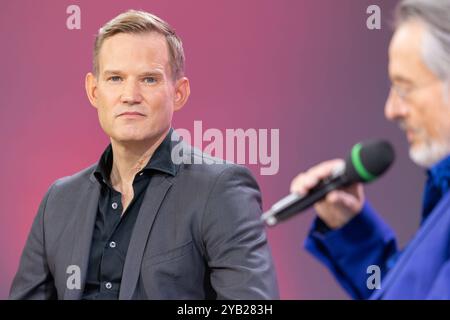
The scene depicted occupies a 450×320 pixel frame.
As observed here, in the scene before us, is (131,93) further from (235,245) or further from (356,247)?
(356,247)

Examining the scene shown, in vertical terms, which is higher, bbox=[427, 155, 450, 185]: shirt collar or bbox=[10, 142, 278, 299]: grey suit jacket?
bbox=[427, 155, 450, 185]: shirt collar

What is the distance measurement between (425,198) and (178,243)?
0.65 m

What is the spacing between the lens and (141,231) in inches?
73.4

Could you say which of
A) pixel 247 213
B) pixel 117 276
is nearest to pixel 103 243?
pixel 117 276

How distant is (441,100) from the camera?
1304 millimetres

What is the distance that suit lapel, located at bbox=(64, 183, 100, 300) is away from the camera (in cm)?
187

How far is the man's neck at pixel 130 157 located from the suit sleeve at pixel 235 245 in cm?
21

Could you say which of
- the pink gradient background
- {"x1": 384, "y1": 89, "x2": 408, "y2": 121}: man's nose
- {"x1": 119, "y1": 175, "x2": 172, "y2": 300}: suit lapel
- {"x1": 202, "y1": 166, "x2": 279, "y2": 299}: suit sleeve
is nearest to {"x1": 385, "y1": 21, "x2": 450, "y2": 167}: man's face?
{"x1": 384, "y1": 89, "x2": 408, "y2": 121}: man's nose

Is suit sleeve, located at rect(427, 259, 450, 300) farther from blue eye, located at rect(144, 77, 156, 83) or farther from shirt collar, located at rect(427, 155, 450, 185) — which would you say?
blue eye, located at rect(144, 77, 156, 83)

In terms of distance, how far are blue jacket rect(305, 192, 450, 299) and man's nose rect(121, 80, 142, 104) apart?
2.26 ft

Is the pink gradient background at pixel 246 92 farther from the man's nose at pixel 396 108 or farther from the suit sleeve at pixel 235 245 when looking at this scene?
the man's nose at pixel 396 108

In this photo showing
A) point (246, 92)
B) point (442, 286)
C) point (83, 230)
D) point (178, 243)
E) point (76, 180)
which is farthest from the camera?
point (246, 92)

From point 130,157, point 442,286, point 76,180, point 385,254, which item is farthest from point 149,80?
point 442,286

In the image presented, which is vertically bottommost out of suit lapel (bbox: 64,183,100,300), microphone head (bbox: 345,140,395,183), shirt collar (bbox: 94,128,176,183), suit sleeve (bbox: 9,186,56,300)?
suit sleeve (bbox: 9,186,56,300)
